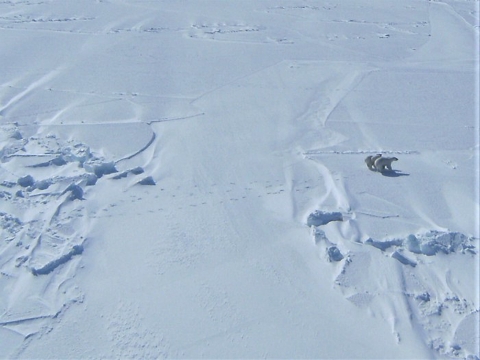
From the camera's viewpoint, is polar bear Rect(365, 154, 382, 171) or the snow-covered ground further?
polar bear Rect(365, 154, 382, 171)

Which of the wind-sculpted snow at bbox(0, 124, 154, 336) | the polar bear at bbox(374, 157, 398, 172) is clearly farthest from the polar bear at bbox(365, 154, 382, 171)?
the wind-sculpted snow at bbox(0, 124, 154, 336)

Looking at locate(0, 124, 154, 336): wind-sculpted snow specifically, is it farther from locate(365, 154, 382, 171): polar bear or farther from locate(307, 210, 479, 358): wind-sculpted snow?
locate(365, 154, 382, 171): polar bear

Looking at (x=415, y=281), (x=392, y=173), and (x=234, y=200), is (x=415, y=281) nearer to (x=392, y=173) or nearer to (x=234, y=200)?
(x=392, y=173)

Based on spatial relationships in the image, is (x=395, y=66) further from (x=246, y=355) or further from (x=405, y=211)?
(x=246, y=355)

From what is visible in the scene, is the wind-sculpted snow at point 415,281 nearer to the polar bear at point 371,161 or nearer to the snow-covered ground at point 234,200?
the snow-covered ground at point 234,200

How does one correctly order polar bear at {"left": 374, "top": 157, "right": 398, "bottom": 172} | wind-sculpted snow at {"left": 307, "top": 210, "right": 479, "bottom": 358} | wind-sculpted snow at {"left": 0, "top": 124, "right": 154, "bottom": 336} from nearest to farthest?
wind-sculpted snow at {"left": 307, "top": 210, "right": 479, "bottom": 358} → wind-sculpted snow at {"left": 0, "top": 124, "right": 154, "bottom": 336} → polar bear at {"left": 374, "top": 157, "right": 398, "bottom": 172}

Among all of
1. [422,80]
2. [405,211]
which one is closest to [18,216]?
[405,211]

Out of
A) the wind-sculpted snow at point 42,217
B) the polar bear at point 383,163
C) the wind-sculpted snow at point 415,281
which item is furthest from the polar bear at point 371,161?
the wind-sculpted snow at point 42,217
